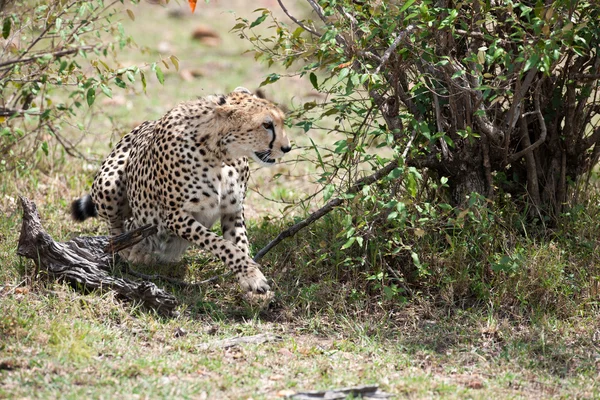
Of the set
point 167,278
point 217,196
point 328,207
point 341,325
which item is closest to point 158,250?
point 167,278

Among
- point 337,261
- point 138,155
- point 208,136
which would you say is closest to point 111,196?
point 138,155

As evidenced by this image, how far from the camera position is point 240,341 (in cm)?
423

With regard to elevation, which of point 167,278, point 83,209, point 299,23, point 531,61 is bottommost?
point 167,278

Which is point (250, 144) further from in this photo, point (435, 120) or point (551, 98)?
point (551, 98)

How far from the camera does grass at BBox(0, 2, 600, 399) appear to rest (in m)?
3.71

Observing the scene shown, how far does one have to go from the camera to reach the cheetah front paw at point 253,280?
15.1 feet

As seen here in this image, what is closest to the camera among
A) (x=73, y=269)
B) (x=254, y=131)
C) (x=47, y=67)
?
(x=73, y=269)

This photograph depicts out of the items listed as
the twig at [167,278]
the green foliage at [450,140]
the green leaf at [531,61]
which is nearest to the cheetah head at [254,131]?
the green foliage at [450,140]

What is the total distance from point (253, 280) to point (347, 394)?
4.04 feet

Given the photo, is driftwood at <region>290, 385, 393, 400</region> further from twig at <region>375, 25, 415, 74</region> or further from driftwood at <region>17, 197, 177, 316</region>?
twig at <region>375, 25, 415, 74</region>

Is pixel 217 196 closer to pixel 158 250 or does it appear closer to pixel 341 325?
pixel 158 250

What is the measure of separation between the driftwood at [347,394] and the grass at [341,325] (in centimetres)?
8

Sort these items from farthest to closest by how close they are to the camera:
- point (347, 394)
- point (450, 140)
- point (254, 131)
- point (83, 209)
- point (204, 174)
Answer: point (83, 209)
point (204, 174)
point (254, 131)
point (450, 140)
point (347, 394)

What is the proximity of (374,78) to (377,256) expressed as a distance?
44.3 inches
